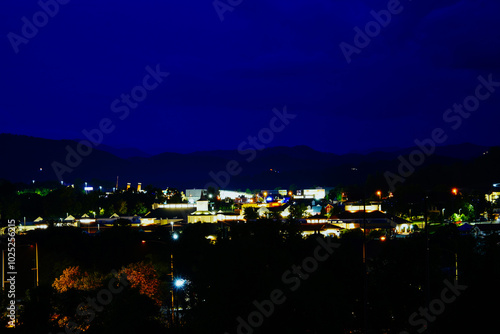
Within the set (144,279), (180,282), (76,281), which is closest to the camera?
(144,279)

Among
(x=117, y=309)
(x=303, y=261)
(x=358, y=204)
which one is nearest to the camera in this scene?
(x=117, y=309)

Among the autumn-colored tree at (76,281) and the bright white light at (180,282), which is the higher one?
the autumn-colored tree at (76,281)

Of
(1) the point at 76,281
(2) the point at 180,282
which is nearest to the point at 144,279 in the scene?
(2) the point at 180,282

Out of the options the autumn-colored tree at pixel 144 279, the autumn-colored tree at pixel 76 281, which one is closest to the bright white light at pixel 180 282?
the autumn-colored tree at pixel 144 279

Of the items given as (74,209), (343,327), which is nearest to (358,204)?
(74,209)

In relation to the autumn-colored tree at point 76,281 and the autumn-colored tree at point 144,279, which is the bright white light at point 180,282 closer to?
the autumn-colored tree at point 144,279

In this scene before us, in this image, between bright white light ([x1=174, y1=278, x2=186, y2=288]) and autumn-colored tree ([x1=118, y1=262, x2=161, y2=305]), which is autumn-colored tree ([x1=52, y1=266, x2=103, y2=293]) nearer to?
A: autumn-colored tree ([x1=118, y1=262, x2=161, y2=305])

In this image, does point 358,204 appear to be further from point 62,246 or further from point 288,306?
point 288,306

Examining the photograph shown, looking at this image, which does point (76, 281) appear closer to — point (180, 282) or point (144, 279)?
point (144, 279)
